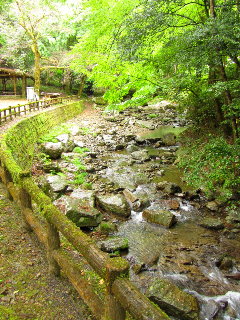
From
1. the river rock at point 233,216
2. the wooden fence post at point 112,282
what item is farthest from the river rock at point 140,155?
the wooden fence post at point 112,282

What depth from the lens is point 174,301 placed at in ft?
14.4

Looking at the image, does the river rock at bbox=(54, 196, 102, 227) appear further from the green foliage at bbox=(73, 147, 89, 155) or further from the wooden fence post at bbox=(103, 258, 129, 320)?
the green foliage at bbox=(73, 147, 89, 155)

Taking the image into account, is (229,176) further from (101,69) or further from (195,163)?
(101,69)

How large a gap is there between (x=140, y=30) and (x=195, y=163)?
14.0 ft

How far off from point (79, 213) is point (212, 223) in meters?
3.99

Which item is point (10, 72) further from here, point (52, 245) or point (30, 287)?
point (30, 287)

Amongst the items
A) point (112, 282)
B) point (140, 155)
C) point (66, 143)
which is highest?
point (112, 282)

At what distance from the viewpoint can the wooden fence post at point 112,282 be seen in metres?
2.34

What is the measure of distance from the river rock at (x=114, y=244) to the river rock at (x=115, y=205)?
4.87ft

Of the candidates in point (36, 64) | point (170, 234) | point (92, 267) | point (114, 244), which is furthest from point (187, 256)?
point (36, 64)

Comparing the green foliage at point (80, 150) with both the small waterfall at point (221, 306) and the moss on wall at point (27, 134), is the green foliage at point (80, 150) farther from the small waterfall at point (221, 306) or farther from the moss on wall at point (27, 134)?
the small waterfall at point (221, 306)

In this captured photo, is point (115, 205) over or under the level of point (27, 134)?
under

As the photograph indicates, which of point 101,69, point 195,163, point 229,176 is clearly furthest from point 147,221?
point 101,69

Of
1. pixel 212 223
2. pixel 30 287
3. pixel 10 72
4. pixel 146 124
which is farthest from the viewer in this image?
pixel 10 72
